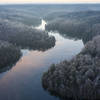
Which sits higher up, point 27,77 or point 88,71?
point 88,71

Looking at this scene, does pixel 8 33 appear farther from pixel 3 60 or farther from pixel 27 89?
pixel 27 89

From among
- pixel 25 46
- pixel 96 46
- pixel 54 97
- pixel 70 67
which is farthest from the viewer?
pixel 25 46

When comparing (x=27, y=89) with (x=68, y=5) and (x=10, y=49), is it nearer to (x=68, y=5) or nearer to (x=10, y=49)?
(x=10, y=49)

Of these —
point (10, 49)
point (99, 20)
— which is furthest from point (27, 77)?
point (99, 20)

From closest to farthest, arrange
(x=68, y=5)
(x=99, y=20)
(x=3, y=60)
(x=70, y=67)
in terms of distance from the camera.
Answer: (x=70, y=67) < (x=3, y=60) < (x=99, y=20) < (x=68, y=5)

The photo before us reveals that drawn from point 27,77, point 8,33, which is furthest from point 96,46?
point 8,33

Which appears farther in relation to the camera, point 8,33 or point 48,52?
point 8,33
